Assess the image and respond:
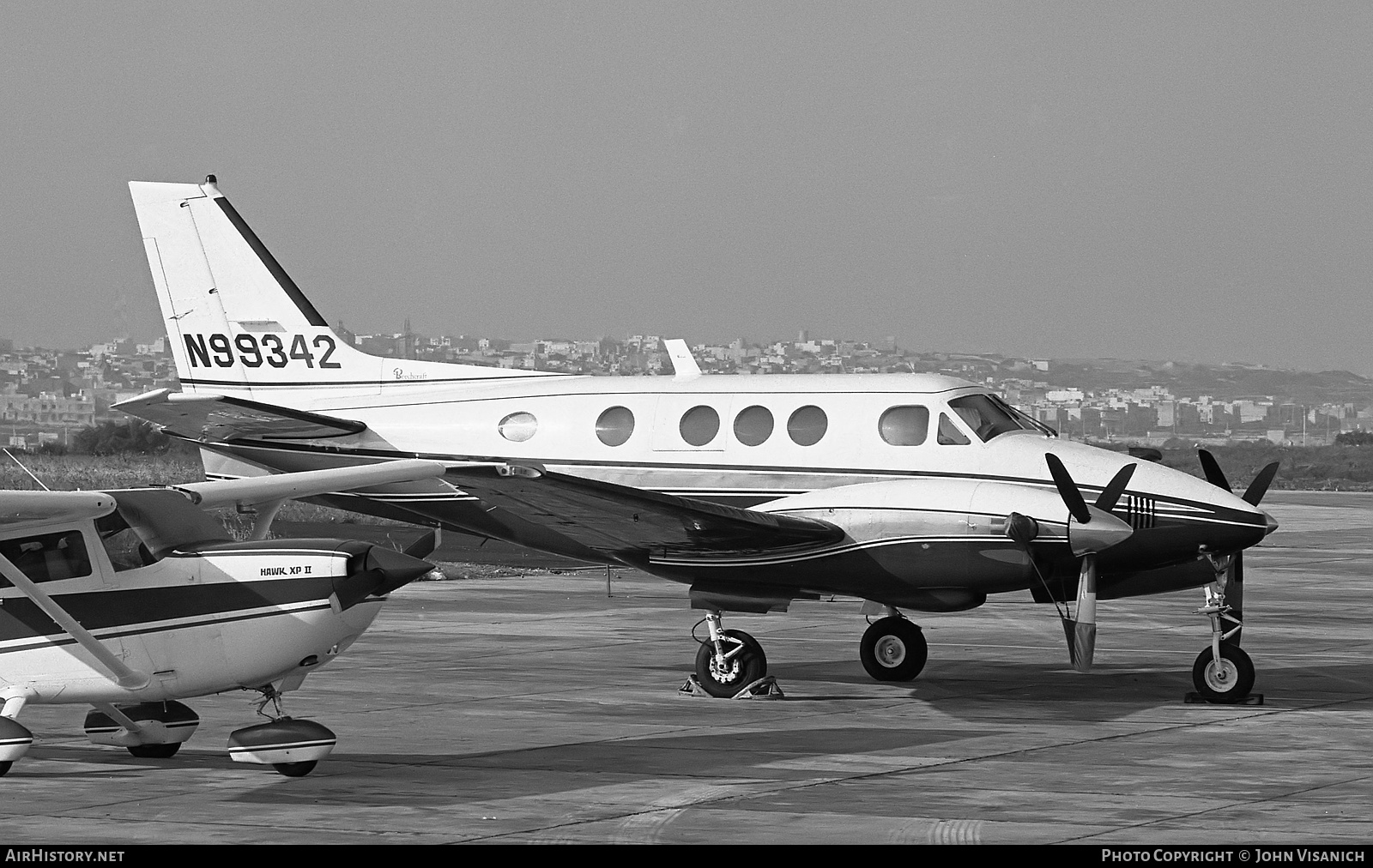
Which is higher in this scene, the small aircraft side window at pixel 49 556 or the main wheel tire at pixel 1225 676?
the small aircraft side window at pixel 49 556

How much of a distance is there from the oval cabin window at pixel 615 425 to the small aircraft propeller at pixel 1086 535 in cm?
418

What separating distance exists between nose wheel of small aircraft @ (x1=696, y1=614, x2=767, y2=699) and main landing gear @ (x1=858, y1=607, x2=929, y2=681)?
1.74 metres

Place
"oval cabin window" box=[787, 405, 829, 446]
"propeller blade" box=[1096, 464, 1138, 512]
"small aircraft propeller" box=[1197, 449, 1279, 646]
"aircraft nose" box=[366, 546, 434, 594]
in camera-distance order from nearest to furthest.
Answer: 1. "aircraft nose" box=[366, 546, 434, 594]
2. "propeller blade" box=[1096, 464, 1138, 512]
3. "small aircraft propeller" box=[1197, 449, 1279, 646]
4. "oval cabin window" box=[787, 405, 829, 446]

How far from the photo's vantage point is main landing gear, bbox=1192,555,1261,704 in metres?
14.3

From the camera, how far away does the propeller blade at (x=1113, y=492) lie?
1411 cm

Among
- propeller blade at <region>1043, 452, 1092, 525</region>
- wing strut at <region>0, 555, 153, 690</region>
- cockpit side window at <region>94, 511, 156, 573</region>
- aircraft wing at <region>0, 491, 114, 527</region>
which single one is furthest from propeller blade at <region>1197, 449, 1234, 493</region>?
aircraft wing at <region>0, 491, 114, 527</region>

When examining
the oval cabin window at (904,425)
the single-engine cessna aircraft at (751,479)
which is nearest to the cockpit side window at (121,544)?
the single-engine cessna aircraft at (751,479)

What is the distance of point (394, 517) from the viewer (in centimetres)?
1725

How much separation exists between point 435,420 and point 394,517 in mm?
1119

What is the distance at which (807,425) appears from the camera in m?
15.6

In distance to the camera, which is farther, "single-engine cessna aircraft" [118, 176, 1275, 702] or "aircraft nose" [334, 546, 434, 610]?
"single-engine cessna aircraft" [118, 176, 1275, 702]

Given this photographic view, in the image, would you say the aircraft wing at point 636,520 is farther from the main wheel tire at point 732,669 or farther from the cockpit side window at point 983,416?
the cockpit side window at point 983,416

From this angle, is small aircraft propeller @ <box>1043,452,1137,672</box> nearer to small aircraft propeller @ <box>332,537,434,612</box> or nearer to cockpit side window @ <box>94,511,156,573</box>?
small aircraft propeller @ <box>332,537,434,612</box>

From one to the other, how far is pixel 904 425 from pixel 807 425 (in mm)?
921
